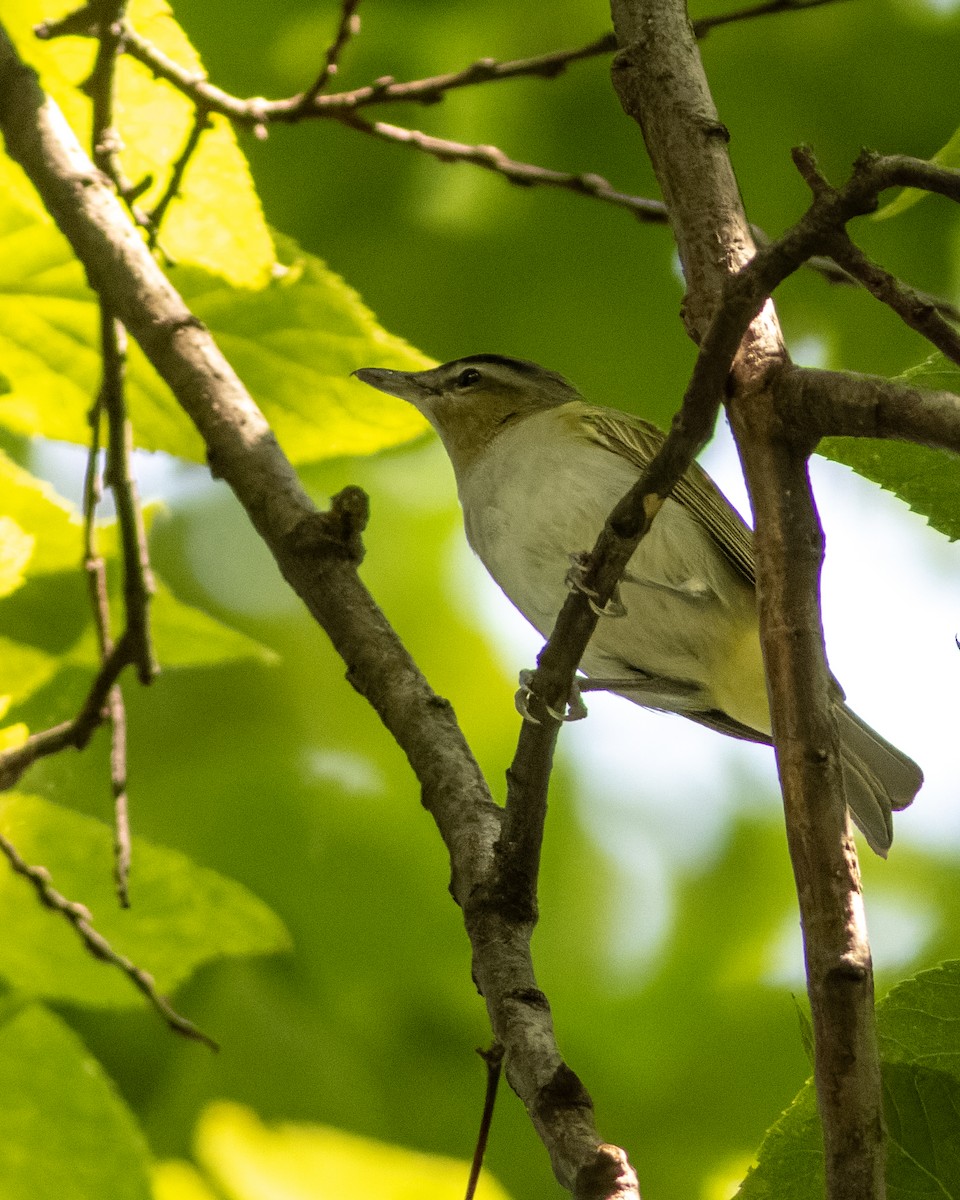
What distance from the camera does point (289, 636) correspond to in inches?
227

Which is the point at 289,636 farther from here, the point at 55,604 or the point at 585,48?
the point at 585,48

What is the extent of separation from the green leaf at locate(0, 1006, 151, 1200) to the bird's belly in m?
1.70

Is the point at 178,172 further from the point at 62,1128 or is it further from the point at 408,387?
the point at 62,1128

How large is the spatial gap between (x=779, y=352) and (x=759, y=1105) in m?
3.49

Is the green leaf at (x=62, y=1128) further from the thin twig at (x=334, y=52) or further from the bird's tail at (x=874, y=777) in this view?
the thin twig at (x=334, y=52)

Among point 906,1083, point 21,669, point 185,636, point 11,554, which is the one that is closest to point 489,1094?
point 906,1083

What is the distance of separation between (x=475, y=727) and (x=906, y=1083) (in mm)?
3415

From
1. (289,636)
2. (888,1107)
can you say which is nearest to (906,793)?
(888,1107)

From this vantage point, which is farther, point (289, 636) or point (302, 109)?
point (289, 636)

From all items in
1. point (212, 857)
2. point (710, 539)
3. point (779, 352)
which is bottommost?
point (779, 352)

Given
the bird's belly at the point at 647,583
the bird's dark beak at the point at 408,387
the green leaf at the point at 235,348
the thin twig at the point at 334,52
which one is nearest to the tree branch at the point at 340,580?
the green leaf at the point at 235,348

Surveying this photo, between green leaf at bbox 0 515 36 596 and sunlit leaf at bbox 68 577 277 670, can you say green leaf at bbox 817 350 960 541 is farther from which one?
sunlit leaf at bbox 68 577 277 670

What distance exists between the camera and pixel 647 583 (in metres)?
3.92

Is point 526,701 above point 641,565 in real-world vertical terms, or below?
below
